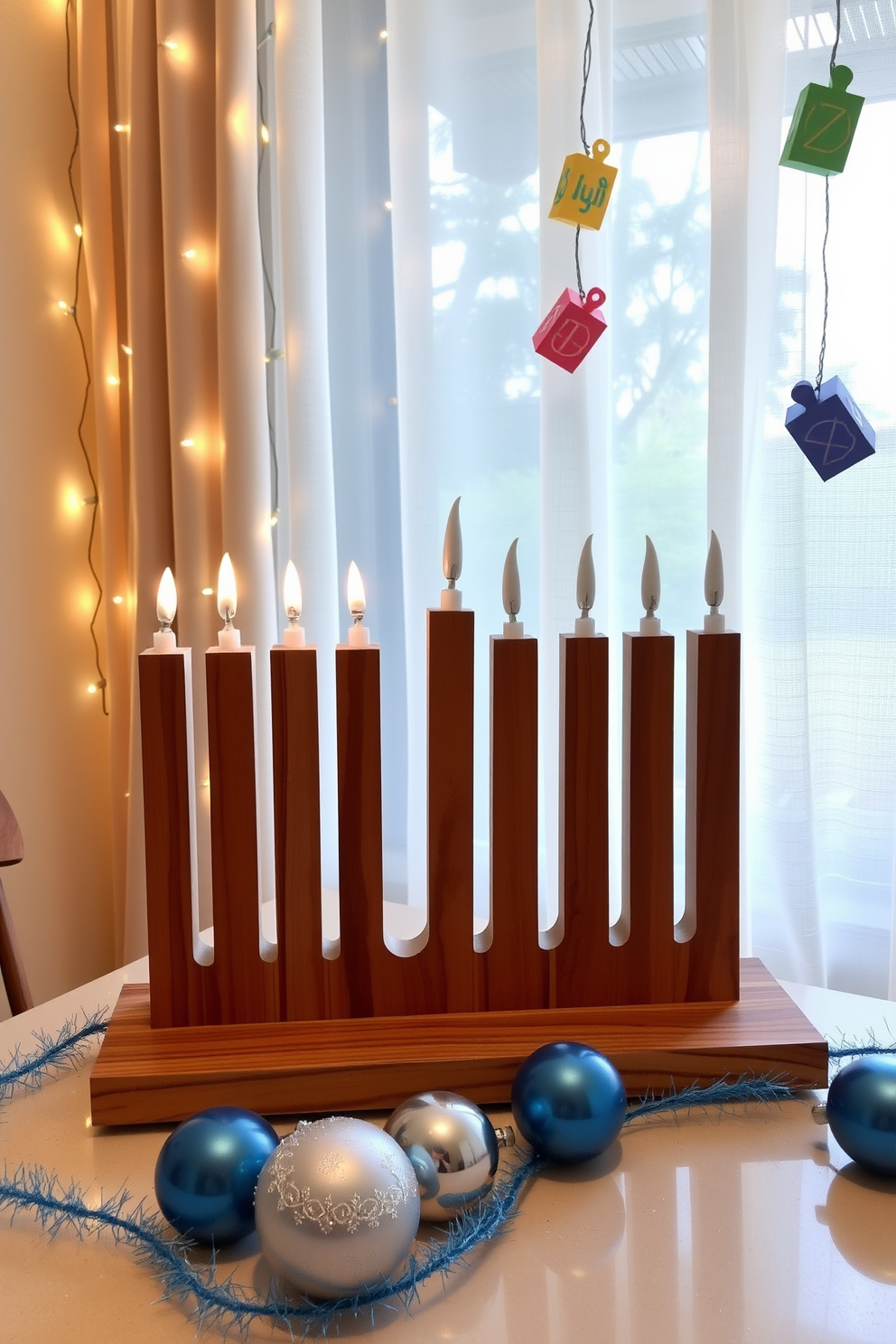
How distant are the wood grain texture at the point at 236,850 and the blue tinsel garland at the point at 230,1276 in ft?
0.64

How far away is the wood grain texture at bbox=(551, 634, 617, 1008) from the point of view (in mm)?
931

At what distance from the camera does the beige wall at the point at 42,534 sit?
2.07 meters

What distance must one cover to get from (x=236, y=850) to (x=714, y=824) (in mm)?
424

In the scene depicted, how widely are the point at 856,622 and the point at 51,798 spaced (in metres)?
1.60

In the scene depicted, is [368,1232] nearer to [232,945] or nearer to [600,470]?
[232,945]

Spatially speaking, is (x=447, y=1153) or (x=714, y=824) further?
(x=714, y=824)

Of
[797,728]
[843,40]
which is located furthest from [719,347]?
[797,728]

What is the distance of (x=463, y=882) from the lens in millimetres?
928

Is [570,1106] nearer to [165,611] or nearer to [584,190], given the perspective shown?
[165,611]

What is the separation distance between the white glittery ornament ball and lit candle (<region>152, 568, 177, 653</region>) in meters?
0.43

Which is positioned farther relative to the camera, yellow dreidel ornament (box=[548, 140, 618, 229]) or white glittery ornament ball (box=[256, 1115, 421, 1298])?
yellow dreidel ornament (box=[548, 140, 618, 229])

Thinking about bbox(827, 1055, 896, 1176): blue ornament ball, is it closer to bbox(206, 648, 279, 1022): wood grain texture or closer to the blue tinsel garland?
the blue tinsel garland

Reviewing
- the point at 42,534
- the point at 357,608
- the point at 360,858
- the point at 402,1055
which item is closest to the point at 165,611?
the point at 357,608

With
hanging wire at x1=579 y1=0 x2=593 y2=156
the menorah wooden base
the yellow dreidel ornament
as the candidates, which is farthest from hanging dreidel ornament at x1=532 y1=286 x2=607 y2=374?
the menorah wooden base
